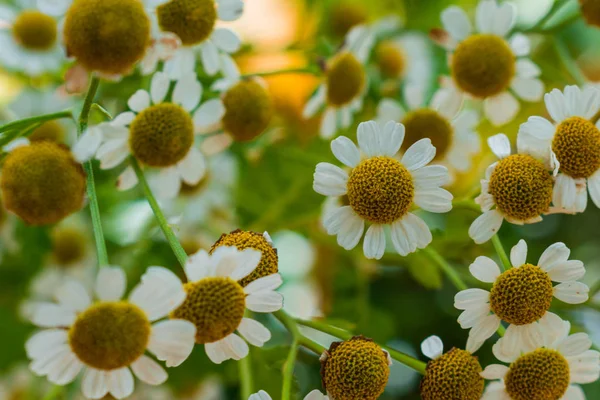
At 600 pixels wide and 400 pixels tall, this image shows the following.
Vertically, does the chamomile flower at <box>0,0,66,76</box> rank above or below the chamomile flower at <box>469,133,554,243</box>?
below

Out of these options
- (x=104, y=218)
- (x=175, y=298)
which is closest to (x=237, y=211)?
(x=104, y=218)

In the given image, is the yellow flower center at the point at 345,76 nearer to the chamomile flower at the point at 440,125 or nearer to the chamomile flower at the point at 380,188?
the chamomile flower at the point at 440,125

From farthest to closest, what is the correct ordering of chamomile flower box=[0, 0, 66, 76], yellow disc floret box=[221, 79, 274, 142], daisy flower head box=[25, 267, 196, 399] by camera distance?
chamomile flower box=[0, 0, 66, 76] → yellow disc floret box=[221, 79, 274, 142] → daisy flower head box=[25, 267, 196, 399]

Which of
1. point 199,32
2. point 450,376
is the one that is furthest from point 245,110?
point 450,376

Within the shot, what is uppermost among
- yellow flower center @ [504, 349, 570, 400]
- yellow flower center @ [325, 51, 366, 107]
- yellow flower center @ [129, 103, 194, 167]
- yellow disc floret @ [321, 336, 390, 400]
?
yellow flower center @ [129, 103, 194, 167]

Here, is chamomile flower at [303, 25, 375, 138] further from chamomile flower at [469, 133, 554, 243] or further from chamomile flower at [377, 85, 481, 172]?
chamomile flower at [469, 133, 554, 243]

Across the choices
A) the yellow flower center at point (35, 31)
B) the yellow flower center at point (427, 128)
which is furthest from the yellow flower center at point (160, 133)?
the yellow flower center at point (35, 31)

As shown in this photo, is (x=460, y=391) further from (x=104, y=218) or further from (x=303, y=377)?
(x=104, y=218)

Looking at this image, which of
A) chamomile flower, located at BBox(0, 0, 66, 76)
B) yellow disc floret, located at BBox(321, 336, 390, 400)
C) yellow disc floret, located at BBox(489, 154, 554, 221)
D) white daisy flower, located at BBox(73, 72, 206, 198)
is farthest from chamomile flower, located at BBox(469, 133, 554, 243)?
chamomile flower, located at BBox(0, 0, 66, 76)
